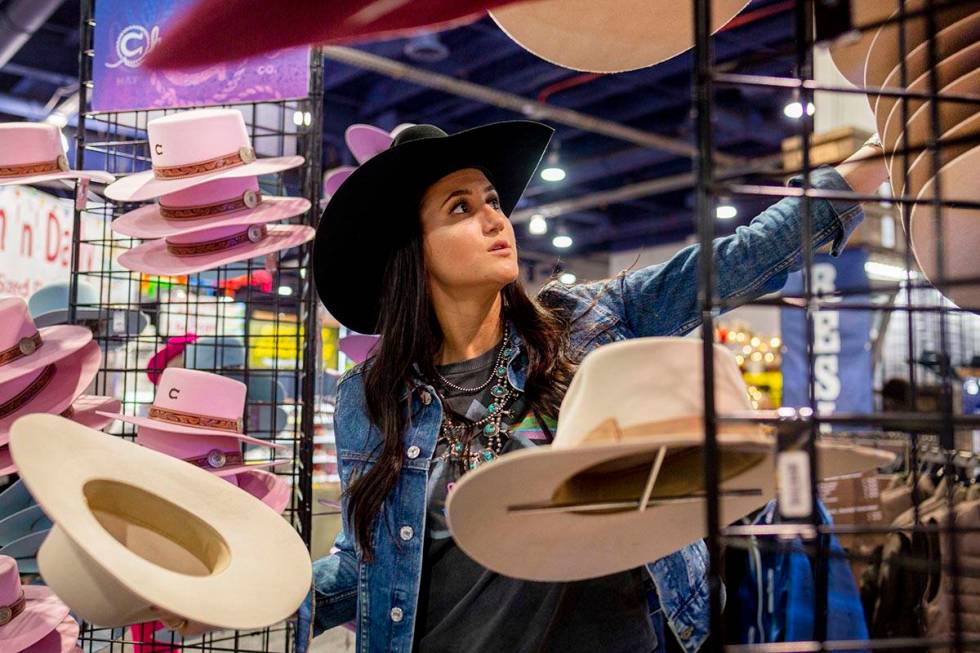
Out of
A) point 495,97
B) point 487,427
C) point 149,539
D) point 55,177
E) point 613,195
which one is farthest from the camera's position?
point 613,195

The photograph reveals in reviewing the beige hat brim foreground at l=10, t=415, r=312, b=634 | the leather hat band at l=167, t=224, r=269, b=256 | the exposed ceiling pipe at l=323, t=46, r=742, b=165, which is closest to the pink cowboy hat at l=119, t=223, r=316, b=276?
the leather hat band at l=167, t=224, r=269, b=256

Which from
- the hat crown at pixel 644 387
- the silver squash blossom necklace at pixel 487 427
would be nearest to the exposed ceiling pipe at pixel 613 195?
the silver squash blossom necklace at pixel 487 427

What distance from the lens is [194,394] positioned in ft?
Answer: 6.85

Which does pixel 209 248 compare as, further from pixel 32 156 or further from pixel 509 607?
pixel 509 607

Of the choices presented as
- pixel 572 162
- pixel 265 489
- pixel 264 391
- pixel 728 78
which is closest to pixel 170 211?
pixel 265 489

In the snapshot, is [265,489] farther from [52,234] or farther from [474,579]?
[52,234]

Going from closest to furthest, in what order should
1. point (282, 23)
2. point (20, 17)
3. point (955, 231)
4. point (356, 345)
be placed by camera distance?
point (282, 23) < point (955, 231) < point (356, 345) < point (20, 17)

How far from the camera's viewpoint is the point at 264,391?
131 inches

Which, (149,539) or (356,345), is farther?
(356,345)

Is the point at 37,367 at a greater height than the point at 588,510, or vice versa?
the point at 37,367

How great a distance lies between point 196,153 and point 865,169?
60.7 inches

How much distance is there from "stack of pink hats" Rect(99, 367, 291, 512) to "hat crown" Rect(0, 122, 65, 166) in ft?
2.04

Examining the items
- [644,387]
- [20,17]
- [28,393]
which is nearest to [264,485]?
[28,393]

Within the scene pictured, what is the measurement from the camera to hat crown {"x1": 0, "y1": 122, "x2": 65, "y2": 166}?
86.7 inches
